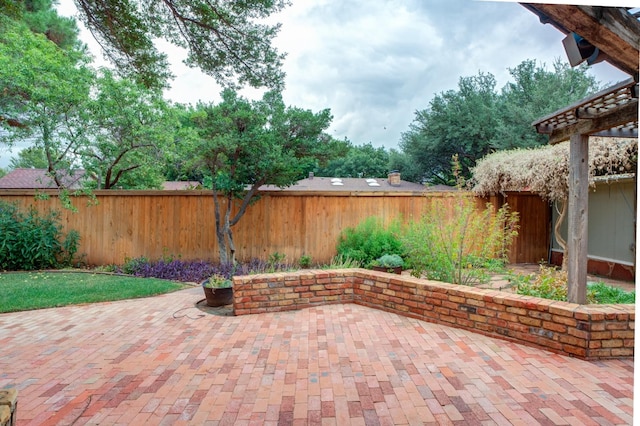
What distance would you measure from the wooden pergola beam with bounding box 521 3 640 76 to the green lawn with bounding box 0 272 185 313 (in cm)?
492

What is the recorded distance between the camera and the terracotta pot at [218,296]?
161 inches

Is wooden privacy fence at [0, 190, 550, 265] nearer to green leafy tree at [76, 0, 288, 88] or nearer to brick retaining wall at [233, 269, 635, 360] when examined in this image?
brick retaining wall at [233, 269, 635, 360]

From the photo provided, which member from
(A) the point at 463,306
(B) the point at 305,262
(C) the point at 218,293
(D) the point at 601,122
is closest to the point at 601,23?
(D) the point at 601,122

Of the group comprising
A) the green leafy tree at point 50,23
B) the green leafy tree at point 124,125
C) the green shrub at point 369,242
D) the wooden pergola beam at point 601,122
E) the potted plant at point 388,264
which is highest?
the green leafy tree at point 50,23

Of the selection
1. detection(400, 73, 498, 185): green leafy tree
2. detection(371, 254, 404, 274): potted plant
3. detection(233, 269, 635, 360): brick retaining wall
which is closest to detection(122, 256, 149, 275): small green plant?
detection(233, 269, 635, 360): brick retaining wall

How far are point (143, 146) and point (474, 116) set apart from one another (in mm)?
14130

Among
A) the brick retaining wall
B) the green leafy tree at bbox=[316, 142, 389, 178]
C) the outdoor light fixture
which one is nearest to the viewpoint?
the outdoor light fixture

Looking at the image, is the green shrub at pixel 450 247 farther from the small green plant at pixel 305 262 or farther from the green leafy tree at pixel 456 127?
the green leafy tree at pixel 456 127

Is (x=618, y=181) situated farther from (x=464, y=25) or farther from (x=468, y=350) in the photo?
(x=468, y=350)

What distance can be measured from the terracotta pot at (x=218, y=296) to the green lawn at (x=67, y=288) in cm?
109

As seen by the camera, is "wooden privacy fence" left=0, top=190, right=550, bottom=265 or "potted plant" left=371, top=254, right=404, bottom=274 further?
"wooden privacy fence" left=0, top=190, right=550, bottom=265

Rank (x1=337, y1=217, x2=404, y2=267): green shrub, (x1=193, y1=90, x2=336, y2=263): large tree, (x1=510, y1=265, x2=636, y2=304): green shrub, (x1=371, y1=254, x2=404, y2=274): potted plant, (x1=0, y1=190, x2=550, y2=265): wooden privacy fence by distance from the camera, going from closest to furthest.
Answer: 1. (x1=510, y1=265, x2=636, y2=304): green shrub
2. (x1=371, y1=254, x2=404, y2=274): potted plant
3. (x1=193, y1=90, x2=336, y2=263): large tree
4. (x1=337, y1=217, x2=404, y2=267): green shrub
5. (x1=0, y1=190, x2=550, y2=265): wooden privacy fence

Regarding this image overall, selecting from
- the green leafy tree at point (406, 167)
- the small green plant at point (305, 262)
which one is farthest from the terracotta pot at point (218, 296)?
the green leafy tree at point (406, 167)

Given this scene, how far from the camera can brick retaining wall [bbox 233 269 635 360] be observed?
8.62ft
